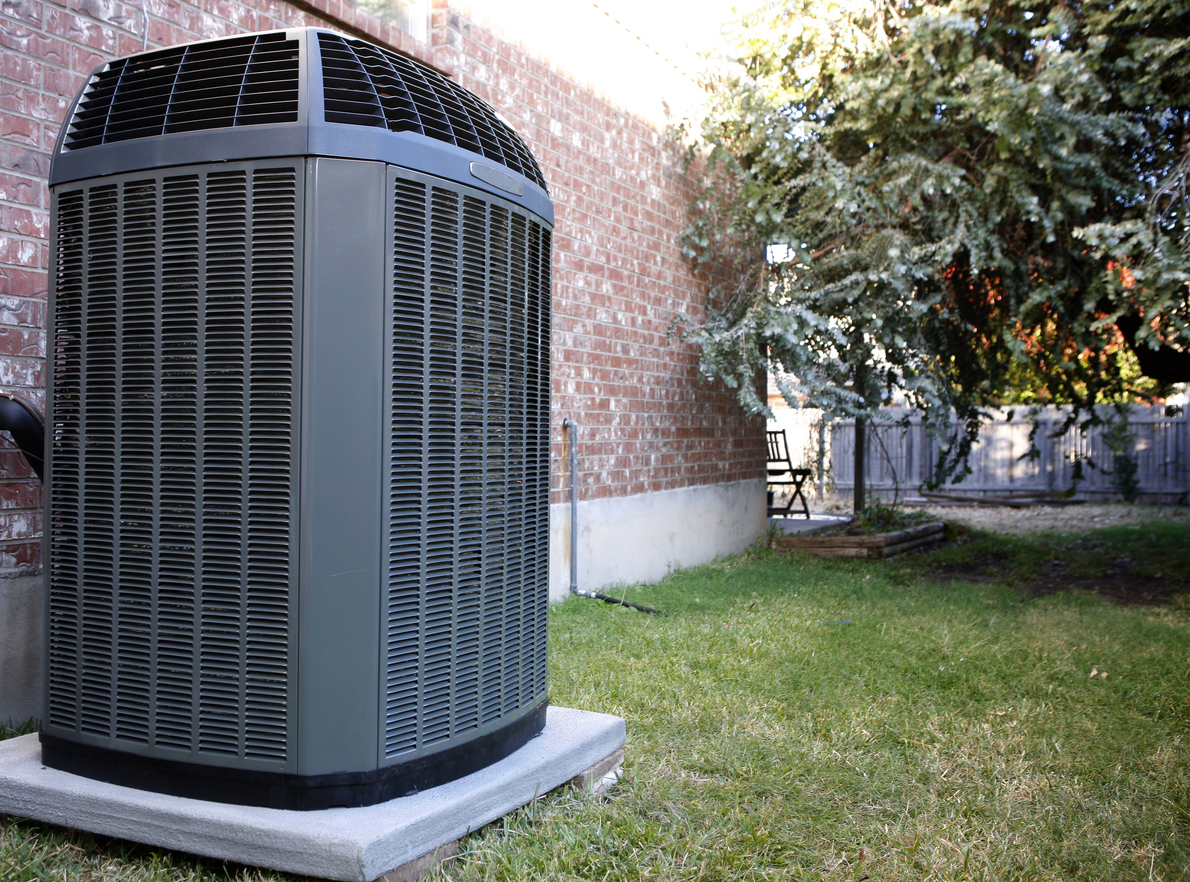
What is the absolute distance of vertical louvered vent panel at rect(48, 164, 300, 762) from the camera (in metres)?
2.14

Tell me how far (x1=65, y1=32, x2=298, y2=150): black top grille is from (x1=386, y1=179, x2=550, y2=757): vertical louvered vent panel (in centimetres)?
38

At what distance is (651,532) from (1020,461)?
41.1ft

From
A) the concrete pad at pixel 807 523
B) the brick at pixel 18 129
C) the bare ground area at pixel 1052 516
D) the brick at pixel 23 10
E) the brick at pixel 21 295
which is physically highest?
the brick at pixel 23 10

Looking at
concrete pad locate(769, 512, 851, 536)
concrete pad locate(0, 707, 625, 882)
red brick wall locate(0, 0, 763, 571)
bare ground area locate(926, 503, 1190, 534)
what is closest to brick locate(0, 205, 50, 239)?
red brick wall locate(0, 0, 763, 571)

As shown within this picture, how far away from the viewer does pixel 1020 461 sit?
1738 cm

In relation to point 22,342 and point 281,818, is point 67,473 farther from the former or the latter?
point 22,342

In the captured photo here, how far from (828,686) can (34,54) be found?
403 cm

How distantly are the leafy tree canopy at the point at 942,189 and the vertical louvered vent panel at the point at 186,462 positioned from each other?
5.42 m

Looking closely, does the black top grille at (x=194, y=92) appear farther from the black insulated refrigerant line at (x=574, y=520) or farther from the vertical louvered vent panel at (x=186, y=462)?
the black insulated refrigerant line at (x=574, y=520)

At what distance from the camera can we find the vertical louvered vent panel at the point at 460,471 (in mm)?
2254

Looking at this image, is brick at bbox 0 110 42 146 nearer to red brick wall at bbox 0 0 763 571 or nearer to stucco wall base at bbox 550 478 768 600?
red brick wall at bbox 0 0 763 571

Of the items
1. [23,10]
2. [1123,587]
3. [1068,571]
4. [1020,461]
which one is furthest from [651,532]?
[1020,461]

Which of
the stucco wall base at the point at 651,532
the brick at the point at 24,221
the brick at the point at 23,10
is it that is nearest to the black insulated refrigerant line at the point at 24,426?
the brick at the point at 24,221

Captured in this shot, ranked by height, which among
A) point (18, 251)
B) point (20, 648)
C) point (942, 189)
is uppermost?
point (942, 189)
